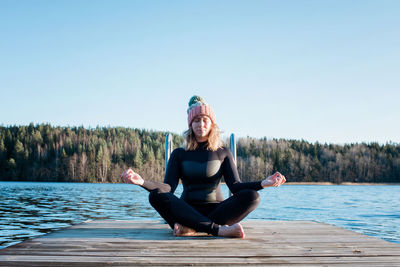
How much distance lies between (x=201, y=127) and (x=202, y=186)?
0.76 meters

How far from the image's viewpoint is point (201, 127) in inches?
177

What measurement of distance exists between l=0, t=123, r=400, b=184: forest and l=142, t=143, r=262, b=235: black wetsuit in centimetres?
7915

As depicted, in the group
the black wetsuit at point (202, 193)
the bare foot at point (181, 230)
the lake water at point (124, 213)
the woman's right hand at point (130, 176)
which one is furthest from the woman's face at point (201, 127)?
the lake water at point (124, 213)

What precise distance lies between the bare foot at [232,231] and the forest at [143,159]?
79638mm

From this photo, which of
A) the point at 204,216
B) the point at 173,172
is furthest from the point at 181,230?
the point at 173,172

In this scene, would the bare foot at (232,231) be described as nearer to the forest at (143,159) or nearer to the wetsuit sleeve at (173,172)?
the wetsuit sleeve at (173,172)

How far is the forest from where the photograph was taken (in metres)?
87.1

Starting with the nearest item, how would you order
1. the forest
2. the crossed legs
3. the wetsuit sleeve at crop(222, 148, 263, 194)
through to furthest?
the crossed legs
the wetsuit sleeve at crop(222, 148, 263, 194)
the forest

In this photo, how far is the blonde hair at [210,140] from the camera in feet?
14.9

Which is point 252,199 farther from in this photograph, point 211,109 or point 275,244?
point 211,109

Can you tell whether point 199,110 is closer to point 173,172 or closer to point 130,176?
point 173,172

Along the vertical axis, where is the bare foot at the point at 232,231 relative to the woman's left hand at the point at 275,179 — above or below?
Result: below

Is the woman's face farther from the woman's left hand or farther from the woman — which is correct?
Answer: the woman's left hand

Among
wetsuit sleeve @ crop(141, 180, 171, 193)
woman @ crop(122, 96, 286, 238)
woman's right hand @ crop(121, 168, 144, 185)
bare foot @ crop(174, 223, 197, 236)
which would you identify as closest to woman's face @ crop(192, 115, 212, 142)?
woman @ crop(122, 96, 286, 238)
